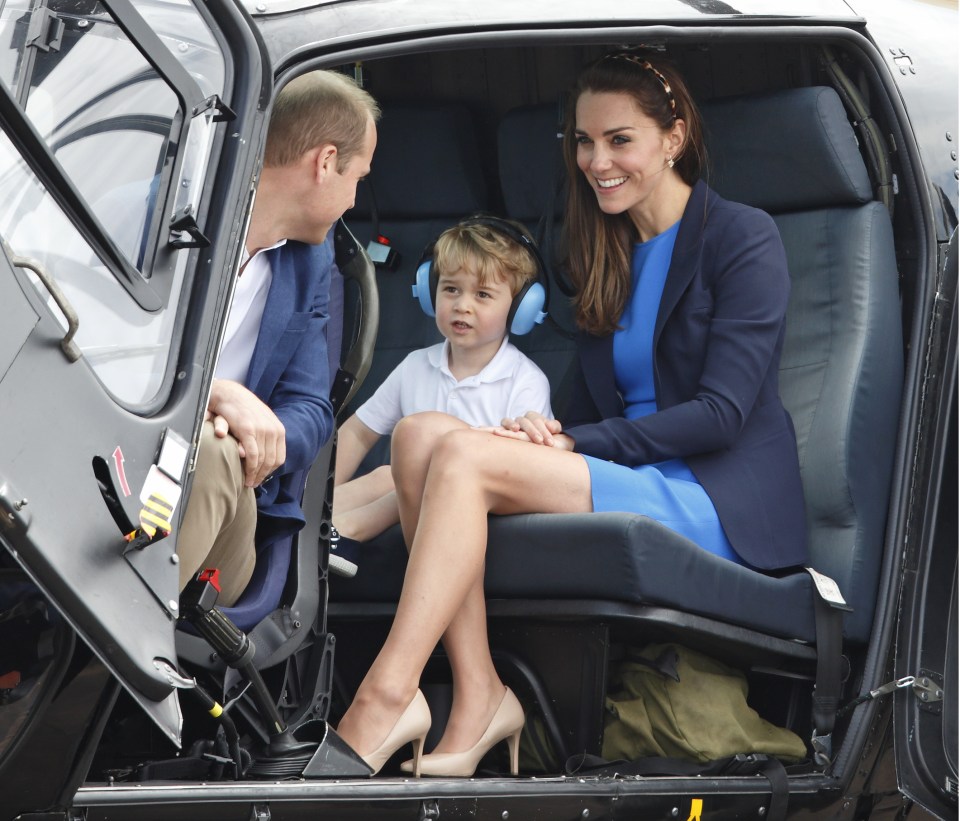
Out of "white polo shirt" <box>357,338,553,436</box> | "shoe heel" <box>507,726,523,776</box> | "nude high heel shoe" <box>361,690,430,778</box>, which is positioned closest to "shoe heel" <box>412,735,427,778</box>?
"nude high heel shoe" <box>361,690,430,778</box>

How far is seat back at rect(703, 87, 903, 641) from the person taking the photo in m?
2.83

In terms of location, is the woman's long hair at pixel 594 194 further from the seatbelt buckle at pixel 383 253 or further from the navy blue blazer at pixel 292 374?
the navy blue blazer at pixel 292 374

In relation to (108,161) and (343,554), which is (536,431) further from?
(108,161)

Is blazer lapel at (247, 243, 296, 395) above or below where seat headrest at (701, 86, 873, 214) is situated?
below

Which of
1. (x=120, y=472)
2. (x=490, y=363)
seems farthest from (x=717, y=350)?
(x=120, y=472)

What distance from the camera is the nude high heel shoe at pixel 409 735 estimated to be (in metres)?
2.45

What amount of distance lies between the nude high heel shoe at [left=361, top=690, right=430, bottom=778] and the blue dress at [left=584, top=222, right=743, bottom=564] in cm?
52

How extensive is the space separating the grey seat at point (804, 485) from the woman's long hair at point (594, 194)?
0.21 meters

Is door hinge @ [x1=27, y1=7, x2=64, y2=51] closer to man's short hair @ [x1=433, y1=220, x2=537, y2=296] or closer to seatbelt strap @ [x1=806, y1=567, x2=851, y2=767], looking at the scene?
man's short hair @ [x1=433, y1=220, x2=537, y2=296]

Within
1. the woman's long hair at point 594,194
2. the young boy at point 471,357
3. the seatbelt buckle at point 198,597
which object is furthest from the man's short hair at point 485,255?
the seatbelt buckle at point 198,597

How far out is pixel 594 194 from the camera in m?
3.15

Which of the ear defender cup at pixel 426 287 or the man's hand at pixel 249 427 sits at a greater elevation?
the ear defender cup at pixel 426 287

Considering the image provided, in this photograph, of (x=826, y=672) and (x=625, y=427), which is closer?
(x=826, y=672)

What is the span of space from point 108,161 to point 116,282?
200 mm
